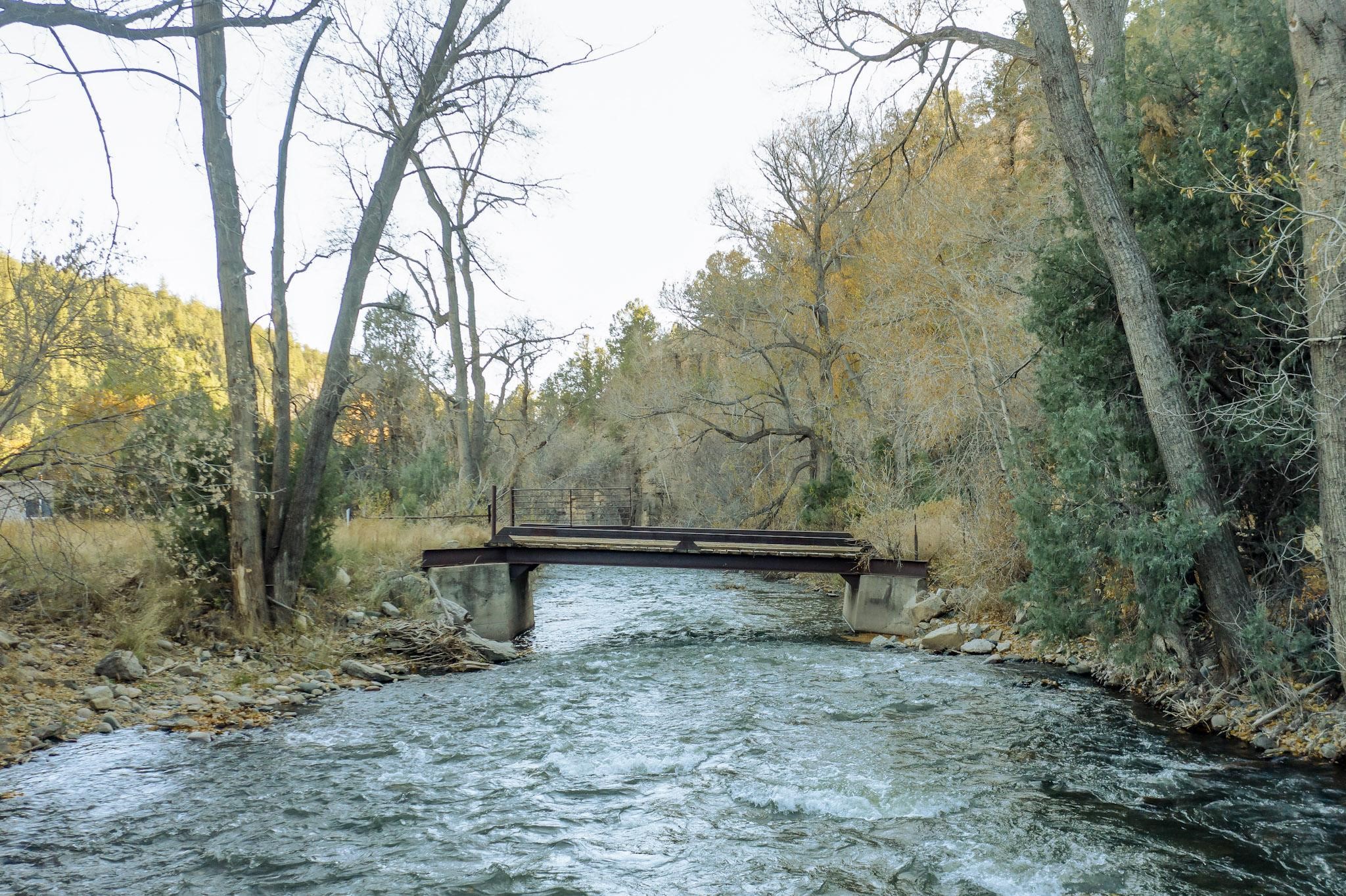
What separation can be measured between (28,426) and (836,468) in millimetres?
19449

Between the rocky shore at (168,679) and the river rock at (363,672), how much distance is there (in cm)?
1

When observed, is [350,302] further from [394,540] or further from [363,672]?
[394,540]

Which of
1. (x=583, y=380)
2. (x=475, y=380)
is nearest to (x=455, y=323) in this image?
(x=475, y=380)

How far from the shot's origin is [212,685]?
10.2 m

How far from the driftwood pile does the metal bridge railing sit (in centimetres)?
444

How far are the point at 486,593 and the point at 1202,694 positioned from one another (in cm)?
1104

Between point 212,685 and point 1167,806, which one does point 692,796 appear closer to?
point 1167,806

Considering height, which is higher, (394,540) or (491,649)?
(394,540)

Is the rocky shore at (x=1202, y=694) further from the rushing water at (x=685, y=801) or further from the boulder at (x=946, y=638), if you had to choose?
the rushing water at (x=685, y=801)

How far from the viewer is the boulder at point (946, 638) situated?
14.3 metres

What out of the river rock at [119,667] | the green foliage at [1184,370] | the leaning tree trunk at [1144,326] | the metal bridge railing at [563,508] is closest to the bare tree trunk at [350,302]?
the river rock at [119,667]

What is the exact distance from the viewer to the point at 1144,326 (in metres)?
9.40

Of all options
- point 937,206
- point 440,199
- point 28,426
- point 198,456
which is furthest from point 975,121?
point 28,426

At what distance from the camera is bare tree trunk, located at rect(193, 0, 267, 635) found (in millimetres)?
11461
